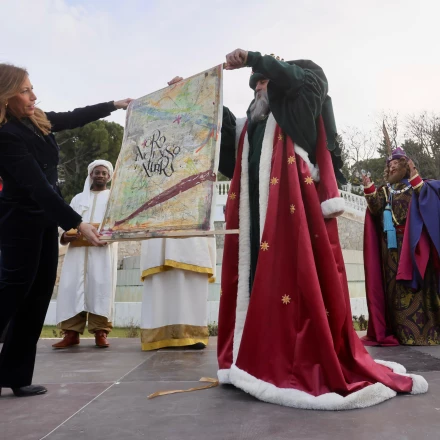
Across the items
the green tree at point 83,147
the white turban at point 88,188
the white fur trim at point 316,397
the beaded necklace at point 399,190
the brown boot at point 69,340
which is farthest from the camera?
the green tree at point 83,147

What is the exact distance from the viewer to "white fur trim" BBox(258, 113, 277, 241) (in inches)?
110

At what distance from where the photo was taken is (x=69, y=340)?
491 centimetres

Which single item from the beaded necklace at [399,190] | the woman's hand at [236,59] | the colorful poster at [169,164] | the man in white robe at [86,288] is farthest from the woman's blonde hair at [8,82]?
the beaded necklace at [399,190]

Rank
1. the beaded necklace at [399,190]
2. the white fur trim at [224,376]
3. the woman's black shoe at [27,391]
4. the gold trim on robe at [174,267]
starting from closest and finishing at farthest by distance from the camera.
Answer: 1. the woman's black shoe at [27,391]
2. the white fur trim at [224,376]
3. the gold trim on robe at [174,267]
4. the beaded necklace at [399,190]

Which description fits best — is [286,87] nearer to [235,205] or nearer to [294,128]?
[294,128]

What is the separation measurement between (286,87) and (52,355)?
309 centimetres

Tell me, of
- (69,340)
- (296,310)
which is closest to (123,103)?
(296,310)

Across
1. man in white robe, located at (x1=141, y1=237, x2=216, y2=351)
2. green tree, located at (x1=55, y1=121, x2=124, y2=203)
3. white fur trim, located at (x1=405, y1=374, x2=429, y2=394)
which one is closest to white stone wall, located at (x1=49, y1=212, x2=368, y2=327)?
man in white robe, located at (x1=141, y1=237, x2=216, y2=351)

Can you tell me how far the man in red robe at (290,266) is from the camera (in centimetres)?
241

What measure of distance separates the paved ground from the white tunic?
66.3 inches

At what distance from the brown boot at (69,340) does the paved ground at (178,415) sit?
160 cm

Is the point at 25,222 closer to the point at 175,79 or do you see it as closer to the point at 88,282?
the point at 175,79

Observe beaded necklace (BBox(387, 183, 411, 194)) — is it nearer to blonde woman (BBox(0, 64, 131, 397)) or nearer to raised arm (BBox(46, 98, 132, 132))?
raised arm (BBox(46, 98, 132, 132))

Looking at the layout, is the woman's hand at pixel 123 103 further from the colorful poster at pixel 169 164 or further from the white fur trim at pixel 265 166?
the white fur trim at pixel 265 166
